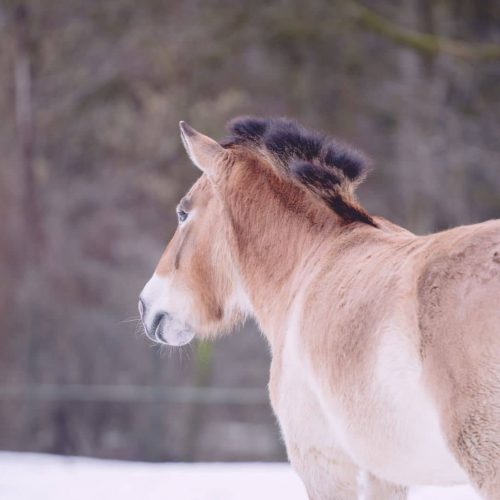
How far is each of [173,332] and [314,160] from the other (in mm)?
1190

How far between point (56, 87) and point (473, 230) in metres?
14.0

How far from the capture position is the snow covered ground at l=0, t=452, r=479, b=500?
248 inches

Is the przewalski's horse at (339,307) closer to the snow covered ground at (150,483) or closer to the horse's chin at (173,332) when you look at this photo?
the horse's chin at (173,332)

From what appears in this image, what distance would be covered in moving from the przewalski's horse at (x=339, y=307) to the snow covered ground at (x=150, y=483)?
7.05ft

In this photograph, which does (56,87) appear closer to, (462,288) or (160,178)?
(160,178)

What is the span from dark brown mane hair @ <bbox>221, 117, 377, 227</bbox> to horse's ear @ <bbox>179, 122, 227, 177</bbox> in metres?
0.14

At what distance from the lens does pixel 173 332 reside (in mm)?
4699

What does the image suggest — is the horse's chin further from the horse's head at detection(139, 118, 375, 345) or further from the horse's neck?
the horse's neck

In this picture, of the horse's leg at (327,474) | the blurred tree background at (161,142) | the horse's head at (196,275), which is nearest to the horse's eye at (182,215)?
the horse's head at (196,275)

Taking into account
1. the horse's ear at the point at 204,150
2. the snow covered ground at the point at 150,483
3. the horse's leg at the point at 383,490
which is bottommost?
the snow covered ground at the point at 150,483

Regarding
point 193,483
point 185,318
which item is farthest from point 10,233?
point 185,318

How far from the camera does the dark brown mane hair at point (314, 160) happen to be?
4137 millimetres

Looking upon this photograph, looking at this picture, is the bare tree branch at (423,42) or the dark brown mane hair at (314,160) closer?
the dark brown mane hair at (314,160)

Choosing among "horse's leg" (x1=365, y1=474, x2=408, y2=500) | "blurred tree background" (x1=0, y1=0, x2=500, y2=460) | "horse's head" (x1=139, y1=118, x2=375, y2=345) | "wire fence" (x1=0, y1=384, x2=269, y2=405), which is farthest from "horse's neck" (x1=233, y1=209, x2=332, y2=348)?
"blurred tree background" (x1=0, y1=0, x2=500, y2=460)
